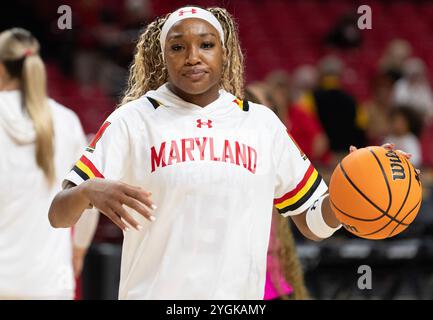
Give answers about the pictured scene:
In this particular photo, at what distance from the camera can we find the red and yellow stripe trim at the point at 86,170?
3.48 m

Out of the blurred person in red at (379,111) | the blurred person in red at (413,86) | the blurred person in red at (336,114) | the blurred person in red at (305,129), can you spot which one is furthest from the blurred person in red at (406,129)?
the blurred person in red at (413,86)

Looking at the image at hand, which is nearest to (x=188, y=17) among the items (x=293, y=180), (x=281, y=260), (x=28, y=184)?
(x=293, y=180)

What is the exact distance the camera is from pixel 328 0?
51.9 ft

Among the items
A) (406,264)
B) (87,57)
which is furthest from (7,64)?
(87,57)

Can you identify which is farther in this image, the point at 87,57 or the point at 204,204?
the point at 87,57

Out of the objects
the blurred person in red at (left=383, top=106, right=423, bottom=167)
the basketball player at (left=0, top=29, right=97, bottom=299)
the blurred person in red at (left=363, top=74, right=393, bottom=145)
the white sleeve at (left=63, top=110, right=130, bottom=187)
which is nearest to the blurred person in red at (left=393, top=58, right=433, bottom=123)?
the blurred person in red at (left=363, top=74, right=393, bottom=145)

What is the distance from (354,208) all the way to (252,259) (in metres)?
0.41

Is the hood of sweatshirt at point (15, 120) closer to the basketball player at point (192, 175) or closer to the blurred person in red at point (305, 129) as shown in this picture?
the basketball player at point (192, 175)

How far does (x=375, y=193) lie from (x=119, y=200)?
95 cm

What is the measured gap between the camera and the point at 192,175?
3.47 metres

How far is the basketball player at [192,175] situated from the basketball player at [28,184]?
1.66 meters

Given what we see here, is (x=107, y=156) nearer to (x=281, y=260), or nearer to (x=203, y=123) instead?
(x=203, y=123)
